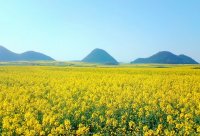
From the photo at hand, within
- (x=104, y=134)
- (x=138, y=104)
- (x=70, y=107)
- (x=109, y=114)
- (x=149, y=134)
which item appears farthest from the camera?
(x=138, y=104)

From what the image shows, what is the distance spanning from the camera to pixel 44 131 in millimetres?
10039

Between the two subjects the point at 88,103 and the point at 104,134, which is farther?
the point at 88,103

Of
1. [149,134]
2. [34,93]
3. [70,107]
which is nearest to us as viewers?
[149,134]

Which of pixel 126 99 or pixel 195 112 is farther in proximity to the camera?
pixel 126 99

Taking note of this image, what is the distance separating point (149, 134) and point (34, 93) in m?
10.8

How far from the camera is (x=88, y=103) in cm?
1423

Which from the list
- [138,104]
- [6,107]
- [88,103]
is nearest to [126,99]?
[138,104]

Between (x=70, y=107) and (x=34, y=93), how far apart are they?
632cm

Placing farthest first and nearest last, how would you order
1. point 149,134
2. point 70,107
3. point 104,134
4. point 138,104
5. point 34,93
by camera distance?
point 34,93
point 138,104
point 70,107
point 104,134
point 149,134

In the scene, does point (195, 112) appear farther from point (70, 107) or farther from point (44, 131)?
point (44, 131)

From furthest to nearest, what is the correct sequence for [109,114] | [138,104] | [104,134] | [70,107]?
[138,104] → [70,107] → [109,114] → [104,134]

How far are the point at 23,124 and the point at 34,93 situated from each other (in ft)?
27.7

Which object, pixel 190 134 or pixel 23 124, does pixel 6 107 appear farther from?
pixel 190 134

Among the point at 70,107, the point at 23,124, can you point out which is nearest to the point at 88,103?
the point at 70,107
